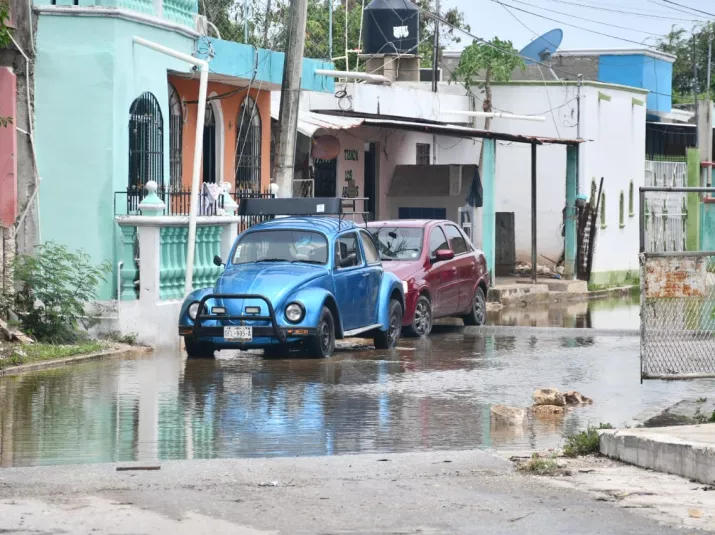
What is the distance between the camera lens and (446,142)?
3600 cm

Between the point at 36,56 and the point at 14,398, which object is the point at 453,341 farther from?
the point at 14,398

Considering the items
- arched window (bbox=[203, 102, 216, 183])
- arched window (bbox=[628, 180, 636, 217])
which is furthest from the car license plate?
arched window (bbox=[628, 180, 636, 217])

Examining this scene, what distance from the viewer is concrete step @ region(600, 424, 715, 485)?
894cm

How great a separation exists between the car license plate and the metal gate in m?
5.44

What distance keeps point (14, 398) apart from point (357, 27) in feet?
124

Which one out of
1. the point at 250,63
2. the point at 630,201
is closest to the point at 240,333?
the point at 250,63

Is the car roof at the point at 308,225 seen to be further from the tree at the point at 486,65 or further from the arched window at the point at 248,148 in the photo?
the tree at the point at 486,65

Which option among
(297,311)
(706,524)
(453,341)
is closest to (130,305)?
(297,311)

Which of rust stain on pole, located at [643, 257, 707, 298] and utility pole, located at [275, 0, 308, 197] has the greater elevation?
utility pole, located at [275, 0, 308, 197]

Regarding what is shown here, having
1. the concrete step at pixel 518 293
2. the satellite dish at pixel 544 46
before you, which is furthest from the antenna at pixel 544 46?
the concrete step at pixel 518 293

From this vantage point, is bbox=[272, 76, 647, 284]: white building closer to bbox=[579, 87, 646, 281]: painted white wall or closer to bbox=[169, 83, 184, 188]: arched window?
bbox=[579, 87, 646, 281]: painted white wall

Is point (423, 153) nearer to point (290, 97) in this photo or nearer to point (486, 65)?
point (486, 65)

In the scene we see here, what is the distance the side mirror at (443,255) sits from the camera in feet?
69.1

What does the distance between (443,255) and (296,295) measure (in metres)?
5.01
